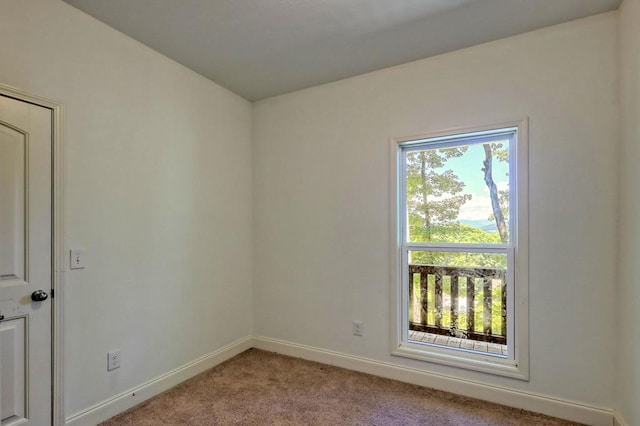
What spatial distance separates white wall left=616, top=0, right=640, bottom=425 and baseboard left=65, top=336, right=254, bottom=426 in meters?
2.89

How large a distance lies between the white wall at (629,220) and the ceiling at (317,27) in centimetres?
30

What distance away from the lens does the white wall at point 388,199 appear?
81.2 inches

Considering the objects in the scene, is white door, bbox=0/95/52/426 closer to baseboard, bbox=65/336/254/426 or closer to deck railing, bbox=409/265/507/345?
baseboard, bbox=65/336/254/426

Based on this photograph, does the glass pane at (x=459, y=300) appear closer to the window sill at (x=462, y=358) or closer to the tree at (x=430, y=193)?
the window sill at (x=462, y=358)

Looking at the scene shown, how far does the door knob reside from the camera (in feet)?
5.92

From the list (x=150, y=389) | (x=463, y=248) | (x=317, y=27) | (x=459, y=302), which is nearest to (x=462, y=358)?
(x=459, y=302)

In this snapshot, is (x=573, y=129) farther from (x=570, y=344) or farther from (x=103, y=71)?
(x=103, y=71)

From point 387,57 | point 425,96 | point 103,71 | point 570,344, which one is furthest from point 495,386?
point 103,71

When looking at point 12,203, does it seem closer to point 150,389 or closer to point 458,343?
point 150,389

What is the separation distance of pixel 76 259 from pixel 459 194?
2.66m

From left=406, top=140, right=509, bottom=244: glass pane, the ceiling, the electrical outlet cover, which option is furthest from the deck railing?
the electrical outlet cover

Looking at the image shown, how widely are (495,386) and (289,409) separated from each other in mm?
1455

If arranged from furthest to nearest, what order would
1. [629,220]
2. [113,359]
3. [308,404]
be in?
[308,404] → [113,359] → [629,220]

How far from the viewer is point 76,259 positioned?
199 centimetres
